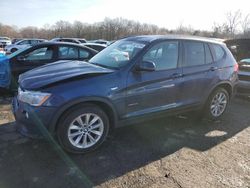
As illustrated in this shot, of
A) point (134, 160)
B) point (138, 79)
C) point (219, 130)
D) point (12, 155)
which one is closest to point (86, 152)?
point (134, 160)

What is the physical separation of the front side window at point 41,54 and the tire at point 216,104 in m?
4.45

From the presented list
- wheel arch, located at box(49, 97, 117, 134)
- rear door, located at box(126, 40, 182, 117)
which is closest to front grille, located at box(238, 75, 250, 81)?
rear door, located at box(126, 40, 182, 117)

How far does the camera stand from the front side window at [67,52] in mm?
7117

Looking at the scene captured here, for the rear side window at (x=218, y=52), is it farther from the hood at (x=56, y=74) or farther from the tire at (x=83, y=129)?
the tire at (x=83, y=129)

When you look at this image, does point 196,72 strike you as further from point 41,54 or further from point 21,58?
point 21,58

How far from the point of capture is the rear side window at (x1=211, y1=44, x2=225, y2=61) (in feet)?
16.5

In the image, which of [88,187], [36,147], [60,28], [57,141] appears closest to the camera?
A: [88,187]

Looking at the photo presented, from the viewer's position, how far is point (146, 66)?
3.86 meters

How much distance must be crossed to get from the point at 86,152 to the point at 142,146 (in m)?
0.92

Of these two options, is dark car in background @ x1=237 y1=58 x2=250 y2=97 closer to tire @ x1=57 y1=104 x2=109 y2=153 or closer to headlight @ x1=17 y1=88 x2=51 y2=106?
tire @ x1=57 y1=104 x2=109 y2=153

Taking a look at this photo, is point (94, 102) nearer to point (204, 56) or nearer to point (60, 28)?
point (204, 56)

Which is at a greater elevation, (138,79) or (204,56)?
(204,56)

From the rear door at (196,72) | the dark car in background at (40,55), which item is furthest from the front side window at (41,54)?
the rear door at (196,72)

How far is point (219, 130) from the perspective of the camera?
4.86 metres
